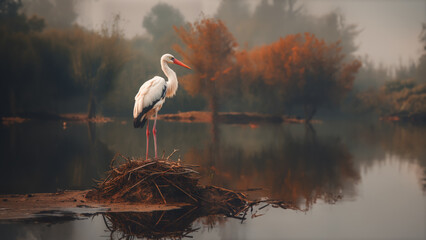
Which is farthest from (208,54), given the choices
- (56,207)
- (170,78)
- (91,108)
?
(56,207)

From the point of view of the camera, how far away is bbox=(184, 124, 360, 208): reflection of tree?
852 centimetres

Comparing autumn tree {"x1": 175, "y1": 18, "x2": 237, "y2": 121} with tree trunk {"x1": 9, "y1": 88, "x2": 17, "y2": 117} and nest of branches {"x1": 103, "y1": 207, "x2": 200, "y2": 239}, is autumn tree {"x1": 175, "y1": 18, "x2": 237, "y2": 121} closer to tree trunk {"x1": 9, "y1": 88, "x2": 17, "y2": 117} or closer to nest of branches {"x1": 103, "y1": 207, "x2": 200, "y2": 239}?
tree trunk {"x1": 9, "y1": 88, "x2": 17, "y2": 117}

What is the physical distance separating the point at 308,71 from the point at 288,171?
21.7 metres

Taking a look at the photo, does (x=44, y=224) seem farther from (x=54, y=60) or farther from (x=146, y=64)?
(x=146, y=64)

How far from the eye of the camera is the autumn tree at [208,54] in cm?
3128

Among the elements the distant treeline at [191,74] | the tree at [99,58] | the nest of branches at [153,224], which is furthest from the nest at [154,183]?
the tree at [99,58]

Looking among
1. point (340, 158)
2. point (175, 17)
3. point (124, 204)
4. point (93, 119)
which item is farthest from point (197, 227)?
point (175, 17)

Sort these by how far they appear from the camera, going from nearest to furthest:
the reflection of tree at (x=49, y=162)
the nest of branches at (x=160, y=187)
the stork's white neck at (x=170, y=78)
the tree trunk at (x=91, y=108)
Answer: the nest of branches at (x=160, y=187)
the reflection of tree at (x=49, y=162)
the stork's white neck at (x=170, y=78)
the tree trunk at (x=91, y=108)

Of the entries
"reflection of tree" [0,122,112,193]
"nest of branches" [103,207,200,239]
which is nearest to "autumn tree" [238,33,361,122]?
"reflection of tree" [0,122,112,193]

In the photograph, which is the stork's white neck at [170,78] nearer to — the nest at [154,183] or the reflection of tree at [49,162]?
the reflection of tree at [49,162]

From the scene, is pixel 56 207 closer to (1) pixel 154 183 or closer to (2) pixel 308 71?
(1) pixel 154 183

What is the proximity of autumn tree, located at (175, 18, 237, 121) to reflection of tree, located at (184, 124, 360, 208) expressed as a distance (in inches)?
636

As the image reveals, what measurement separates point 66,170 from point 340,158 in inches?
297

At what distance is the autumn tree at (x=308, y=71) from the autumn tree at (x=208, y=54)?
113 inches
